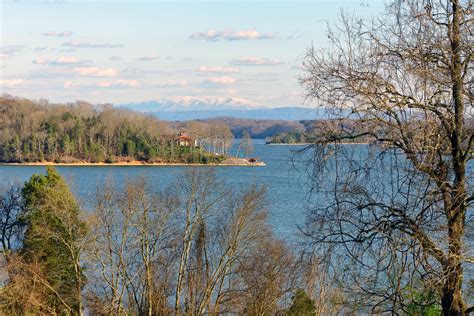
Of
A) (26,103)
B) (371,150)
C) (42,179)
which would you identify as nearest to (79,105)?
(26,103)

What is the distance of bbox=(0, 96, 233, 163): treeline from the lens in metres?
99.7

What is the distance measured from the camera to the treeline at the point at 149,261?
1969 centimetres

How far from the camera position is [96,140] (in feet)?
346

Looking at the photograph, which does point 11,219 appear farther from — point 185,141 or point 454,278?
point 185,141

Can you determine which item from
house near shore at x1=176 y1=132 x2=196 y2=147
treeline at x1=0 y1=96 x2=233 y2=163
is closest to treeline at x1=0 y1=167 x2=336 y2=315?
treeline at x1=0 y1=96 x2=233 y2=163

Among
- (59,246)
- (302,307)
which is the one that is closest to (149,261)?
(59,246)

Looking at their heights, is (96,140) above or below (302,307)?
above

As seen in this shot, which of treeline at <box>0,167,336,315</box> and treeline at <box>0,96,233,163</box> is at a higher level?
treeline at <box>0,96,233,163</box>

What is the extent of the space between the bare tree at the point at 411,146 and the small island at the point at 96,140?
8962cm

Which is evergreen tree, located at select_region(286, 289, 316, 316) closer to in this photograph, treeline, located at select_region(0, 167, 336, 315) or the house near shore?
treeline, located at select_region(0, 167, 336, 315)

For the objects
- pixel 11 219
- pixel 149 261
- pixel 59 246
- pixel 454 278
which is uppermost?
pixel 454 278

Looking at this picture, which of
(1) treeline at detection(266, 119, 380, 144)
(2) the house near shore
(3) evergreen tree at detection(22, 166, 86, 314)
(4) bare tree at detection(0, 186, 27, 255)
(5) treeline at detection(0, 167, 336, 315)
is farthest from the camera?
(2) the house near shore

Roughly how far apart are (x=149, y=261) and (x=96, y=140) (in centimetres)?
8707

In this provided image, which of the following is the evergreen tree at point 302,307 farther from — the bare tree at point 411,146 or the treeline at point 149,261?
the bare tree at point 411,146
